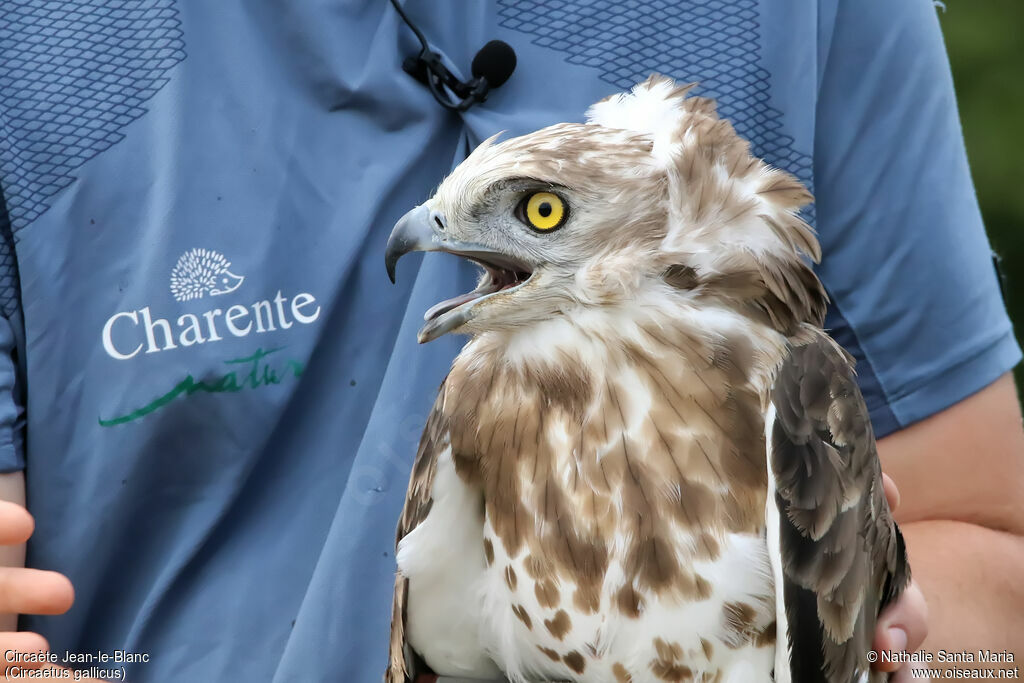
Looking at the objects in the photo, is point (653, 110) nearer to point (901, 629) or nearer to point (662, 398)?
point (662, 398)

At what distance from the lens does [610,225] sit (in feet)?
5.42

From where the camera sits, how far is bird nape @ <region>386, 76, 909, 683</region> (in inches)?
65.2

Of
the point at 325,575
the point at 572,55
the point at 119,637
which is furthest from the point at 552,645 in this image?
the point at 572,55

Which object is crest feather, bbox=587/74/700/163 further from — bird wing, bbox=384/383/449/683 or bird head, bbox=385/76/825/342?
bird wing, bbox=384/383/449/683

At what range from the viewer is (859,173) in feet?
7.22

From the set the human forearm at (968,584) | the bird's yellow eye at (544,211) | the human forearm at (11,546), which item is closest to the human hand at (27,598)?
the human forearm at (11,546)

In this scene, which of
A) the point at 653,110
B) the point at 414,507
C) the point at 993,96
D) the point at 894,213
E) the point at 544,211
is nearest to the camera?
the point at 544,211

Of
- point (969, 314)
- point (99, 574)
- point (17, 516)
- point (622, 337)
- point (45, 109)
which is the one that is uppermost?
point (45, 109)

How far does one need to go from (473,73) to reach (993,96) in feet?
16.8

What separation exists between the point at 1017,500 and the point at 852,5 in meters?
1.15

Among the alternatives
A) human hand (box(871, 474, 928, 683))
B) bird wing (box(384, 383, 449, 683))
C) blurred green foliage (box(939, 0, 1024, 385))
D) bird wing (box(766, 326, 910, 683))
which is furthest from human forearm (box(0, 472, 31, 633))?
blurred green foliage (box(939, 0, 1024, 385))

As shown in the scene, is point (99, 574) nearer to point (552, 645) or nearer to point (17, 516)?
point (17, 516)

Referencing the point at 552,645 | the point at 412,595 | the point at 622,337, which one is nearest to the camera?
the point at 622,337

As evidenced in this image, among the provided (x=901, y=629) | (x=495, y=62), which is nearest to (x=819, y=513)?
(x=901, y=629)
